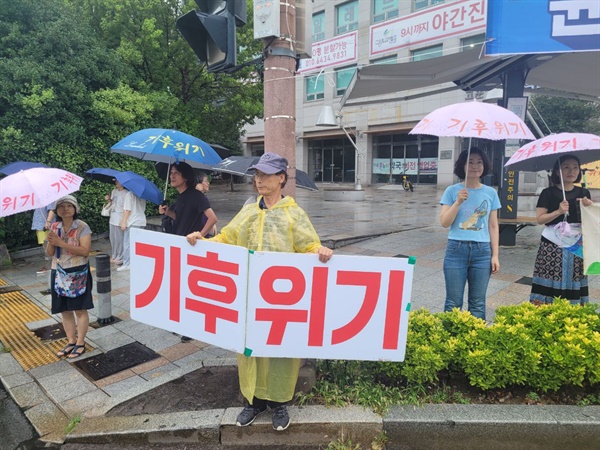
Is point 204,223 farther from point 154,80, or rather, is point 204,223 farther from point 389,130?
point 389,130

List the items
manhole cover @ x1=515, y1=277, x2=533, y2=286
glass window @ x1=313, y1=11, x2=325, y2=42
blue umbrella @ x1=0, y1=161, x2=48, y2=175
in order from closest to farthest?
1. manhole cover @ x1=515, y1=277, x2=533, y2=286
2. blue umbrella @ x1=0, y1=161, x2=48, y2=175
3. glass window @ x1=313, y1=11, x2=325, y2=42

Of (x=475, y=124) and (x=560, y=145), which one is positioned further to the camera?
(x=560, y=145)

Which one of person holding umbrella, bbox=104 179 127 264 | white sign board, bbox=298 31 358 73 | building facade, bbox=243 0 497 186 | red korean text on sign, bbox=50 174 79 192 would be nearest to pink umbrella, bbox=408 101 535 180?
red korean text on sign, bbox=50 174 79 192

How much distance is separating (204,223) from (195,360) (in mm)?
1381

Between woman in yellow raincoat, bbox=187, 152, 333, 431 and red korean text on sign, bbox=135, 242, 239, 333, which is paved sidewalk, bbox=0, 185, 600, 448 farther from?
red korean text on sign, bbox=135, 242, 239, 333

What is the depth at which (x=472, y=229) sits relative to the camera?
3.61 metres

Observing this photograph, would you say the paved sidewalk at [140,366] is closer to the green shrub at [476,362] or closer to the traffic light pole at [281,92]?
the green shrub at [476,362]

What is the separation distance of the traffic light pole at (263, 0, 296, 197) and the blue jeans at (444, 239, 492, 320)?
1.64 meters

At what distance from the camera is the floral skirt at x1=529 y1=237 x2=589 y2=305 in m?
3.89

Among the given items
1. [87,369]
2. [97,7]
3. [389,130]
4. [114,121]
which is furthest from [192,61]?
[389,130]

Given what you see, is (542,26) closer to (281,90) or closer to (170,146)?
(281,90)

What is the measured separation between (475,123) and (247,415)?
2730 mm

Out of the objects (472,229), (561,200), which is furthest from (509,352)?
(561,200)

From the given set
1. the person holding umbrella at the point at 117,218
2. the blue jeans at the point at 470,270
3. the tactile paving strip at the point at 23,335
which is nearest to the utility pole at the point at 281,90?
the blue jeans at the point at 470,270
